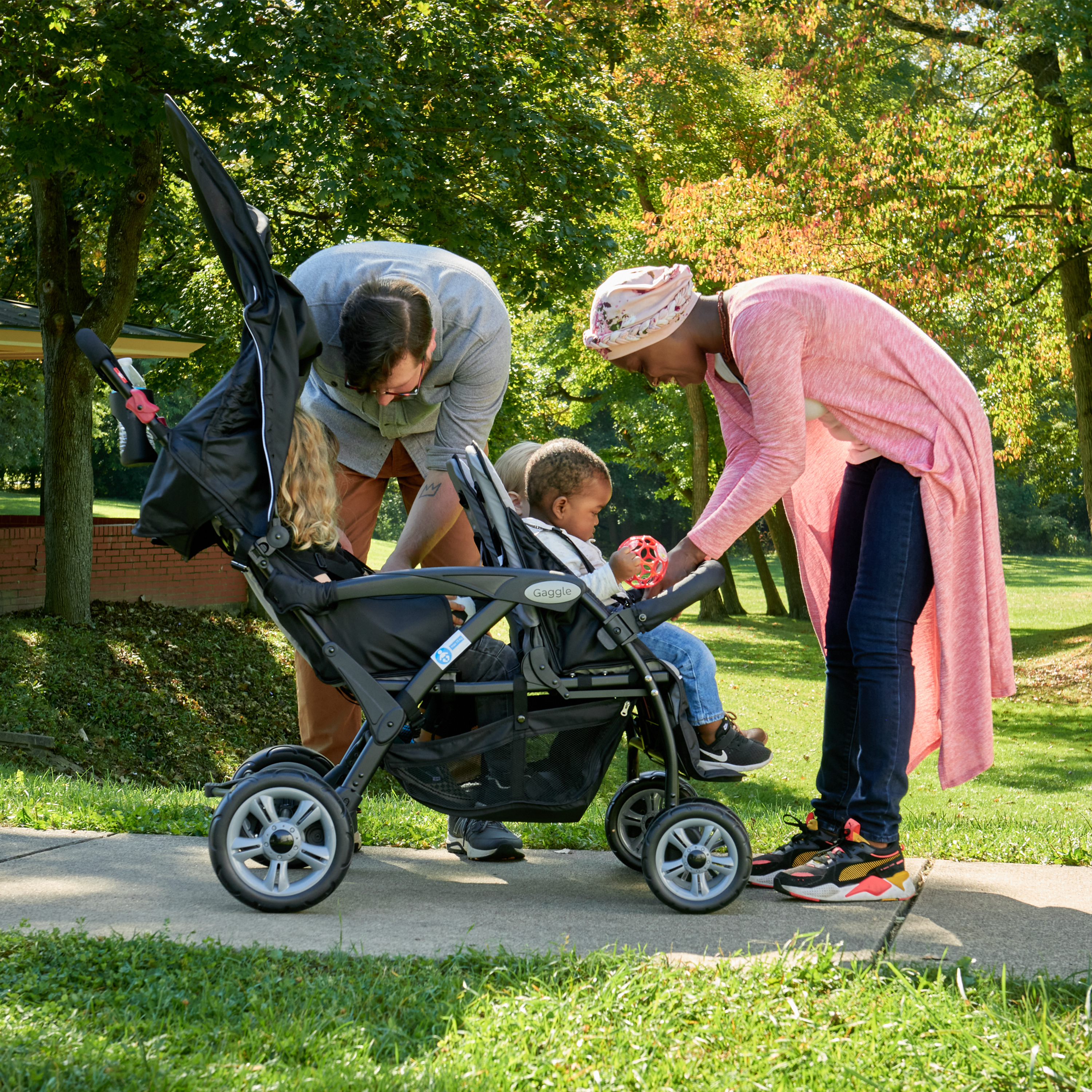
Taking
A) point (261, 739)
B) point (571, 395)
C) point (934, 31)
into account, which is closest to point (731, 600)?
point (571, 395)

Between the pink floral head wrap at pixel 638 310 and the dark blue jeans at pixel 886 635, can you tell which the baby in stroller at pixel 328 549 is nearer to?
the pink floral head wrap at pixel 638 310

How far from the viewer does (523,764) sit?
321cm

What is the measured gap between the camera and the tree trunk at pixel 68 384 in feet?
42.1

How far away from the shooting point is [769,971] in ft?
8.46

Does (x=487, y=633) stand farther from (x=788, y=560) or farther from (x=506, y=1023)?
(x=788, y=560)

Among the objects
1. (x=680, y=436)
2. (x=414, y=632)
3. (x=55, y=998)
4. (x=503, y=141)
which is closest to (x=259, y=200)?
(x=503, y=141)

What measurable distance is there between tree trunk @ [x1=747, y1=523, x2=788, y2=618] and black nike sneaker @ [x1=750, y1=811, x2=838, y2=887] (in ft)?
87.5

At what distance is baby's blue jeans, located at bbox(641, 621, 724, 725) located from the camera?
133 inches

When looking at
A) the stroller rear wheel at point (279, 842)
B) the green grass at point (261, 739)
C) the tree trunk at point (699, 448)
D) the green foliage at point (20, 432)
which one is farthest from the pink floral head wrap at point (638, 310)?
the green foliage at point (20, 432)

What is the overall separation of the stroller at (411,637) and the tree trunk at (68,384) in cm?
1025

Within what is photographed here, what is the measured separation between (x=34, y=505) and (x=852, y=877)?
32.9 m

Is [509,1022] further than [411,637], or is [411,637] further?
[411,637]

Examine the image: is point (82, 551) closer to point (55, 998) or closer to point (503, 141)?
point (503, 141)

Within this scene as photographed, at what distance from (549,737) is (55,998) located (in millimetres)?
1360
